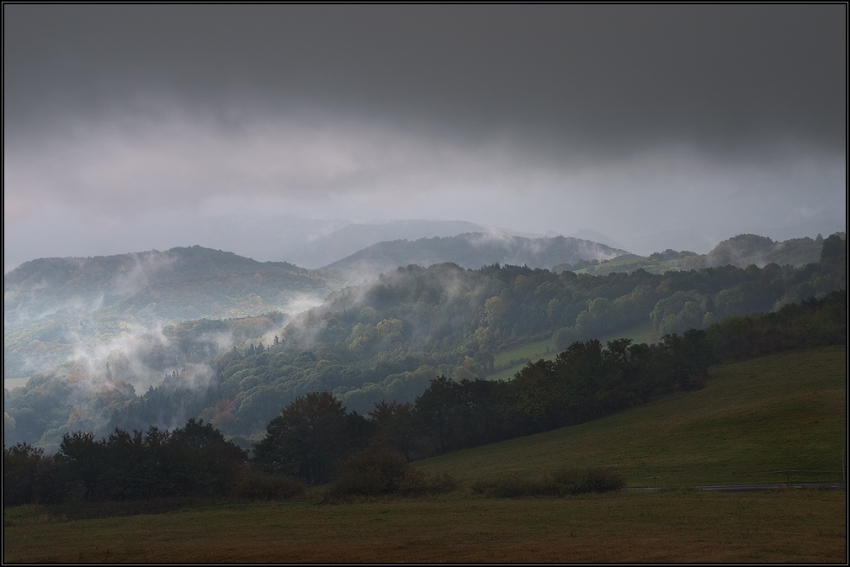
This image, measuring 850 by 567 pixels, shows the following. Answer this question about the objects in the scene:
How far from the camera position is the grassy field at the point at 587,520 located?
27.3 meters

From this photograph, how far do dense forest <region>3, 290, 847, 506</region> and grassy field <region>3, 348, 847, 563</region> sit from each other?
19.6ft

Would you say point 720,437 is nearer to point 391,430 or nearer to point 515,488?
point 515,488

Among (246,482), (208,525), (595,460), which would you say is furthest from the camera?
(595,460)

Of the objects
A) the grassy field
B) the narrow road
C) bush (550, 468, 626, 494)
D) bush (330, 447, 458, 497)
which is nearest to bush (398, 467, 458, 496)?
bush (330, 447, 458, 497)

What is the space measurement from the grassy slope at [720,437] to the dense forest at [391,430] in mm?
5474

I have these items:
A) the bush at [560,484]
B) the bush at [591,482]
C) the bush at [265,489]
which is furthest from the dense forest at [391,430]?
the bush at [591,482]

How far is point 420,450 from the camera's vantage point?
94.1m

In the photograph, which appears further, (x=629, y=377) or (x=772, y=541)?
(x=629, y=377)

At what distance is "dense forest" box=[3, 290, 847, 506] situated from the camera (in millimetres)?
56094

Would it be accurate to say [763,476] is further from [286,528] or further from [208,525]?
[208,525]

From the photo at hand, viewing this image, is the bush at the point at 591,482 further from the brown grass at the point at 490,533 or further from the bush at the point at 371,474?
the bush at the point at 371,474

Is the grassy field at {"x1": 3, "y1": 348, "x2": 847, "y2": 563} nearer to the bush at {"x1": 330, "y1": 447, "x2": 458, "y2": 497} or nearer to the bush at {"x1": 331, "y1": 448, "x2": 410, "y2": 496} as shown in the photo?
the bush at {"x1": 330, "y1": 447, "x2": 458, "y2": 497}

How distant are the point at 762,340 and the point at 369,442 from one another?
229 feet

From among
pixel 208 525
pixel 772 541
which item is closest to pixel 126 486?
pixel 208 525
